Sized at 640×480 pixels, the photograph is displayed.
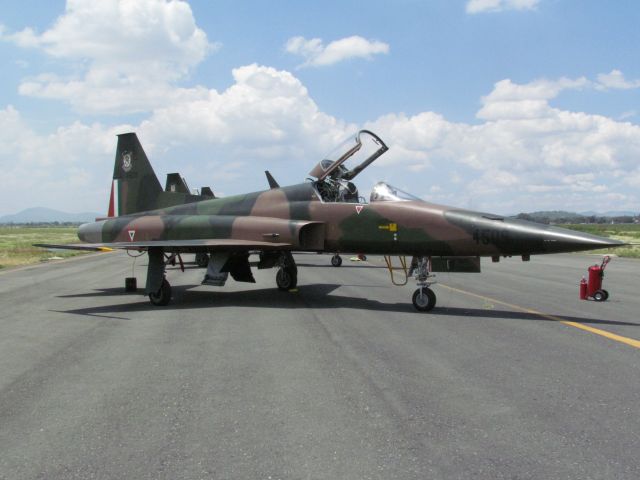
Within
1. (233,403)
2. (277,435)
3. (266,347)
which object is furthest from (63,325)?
(277,435)

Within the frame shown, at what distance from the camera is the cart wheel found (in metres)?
12.3

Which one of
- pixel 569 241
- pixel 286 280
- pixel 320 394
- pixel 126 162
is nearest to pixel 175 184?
pixel 126 162

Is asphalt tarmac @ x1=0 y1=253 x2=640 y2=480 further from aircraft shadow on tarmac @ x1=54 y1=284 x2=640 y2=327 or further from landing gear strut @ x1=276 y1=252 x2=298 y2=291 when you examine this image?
landing gear strut @ x1=276 y1=252 x2=298 y2=291

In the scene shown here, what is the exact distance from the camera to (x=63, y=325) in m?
9.20

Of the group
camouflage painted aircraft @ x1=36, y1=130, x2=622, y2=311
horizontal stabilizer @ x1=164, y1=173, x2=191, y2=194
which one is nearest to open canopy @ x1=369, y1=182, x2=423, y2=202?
camouflage painted aircraft @ x1=36, y1=130, x2=622, y2=311

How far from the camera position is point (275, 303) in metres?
11.8

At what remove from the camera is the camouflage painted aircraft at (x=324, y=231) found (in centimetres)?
983

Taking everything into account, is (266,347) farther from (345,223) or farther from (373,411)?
(345,223)

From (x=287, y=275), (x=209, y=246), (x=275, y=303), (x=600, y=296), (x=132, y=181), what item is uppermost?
(x=132, y=181)

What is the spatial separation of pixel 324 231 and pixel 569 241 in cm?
497

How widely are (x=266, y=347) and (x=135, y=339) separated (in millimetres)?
2137

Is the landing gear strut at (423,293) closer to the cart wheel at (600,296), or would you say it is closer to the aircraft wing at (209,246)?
the aircraft wing at (209,246)

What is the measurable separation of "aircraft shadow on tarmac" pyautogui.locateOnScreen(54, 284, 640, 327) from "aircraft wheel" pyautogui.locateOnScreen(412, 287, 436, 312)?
0.42 ft

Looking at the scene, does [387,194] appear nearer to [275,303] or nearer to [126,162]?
[275,303]
